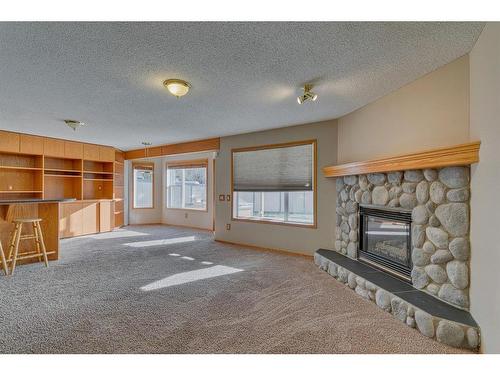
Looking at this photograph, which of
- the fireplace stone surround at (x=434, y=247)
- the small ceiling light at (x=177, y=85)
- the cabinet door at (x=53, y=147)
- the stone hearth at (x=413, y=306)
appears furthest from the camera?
the cabinet door at (x=53, y=147)

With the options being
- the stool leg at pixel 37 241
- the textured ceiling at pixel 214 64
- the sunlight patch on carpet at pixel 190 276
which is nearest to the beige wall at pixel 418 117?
the textured ceiling at pixel 214 64

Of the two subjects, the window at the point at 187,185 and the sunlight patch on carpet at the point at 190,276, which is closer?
the sunlight patch on carpet at the point at 190,276

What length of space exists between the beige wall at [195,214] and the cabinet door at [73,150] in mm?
2363

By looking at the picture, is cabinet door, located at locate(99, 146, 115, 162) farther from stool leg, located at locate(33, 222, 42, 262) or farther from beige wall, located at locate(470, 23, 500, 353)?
beige wall, located at locate(470, 23, 500, 353)

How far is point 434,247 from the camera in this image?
7.61 ft

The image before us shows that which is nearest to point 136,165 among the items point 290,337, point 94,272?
point 94,272

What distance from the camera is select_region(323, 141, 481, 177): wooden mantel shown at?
1945 millimetres

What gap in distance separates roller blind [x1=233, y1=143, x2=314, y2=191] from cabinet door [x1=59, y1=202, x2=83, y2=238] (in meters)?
3.93

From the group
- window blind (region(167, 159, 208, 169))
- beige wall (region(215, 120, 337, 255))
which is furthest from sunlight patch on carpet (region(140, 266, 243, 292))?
window blind (region(167, 159, 208, 169))

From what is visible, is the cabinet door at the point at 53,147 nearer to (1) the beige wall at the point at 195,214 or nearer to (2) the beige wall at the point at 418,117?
(1) the beige wall at the point at 195,214

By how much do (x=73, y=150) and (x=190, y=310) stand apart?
17.9 feet

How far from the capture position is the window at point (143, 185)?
7801mm

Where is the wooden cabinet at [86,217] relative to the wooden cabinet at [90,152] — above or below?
below

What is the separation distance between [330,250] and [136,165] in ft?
20.6
